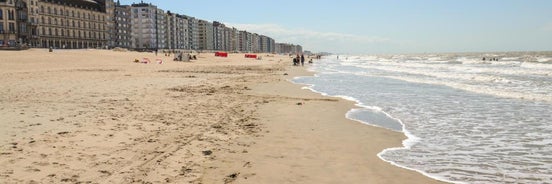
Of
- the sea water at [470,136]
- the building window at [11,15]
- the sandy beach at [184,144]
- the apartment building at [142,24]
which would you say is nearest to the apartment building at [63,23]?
the building window at [11,15]

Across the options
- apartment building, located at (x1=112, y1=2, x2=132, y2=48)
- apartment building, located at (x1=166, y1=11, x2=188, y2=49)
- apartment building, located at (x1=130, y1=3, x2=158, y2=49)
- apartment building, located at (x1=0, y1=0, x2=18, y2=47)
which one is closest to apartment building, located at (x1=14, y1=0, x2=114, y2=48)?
apartment building, located at (x1=0, y1=0, x2=18, y2=47)

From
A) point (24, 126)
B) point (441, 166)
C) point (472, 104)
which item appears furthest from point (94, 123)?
point (472, 104)

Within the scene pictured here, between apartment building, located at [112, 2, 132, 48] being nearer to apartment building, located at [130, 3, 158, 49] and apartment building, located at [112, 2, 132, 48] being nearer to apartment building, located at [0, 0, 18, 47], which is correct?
apartment building, located at [130, 3, 158, 49]

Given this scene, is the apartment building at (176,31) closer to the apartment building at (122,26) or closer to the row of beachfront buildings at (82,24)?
the row of beachfront buildings at (82,24)

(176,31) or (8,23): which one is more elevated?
(176,31)

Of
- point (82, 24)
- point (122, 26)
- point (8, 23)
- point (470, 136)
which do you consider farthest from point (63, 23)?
point (470, 136)

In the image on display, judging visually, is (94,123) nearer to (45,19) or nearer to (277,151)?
(277,151)

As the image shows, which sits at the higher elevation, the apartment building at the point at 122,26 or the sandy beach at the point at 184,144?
the apartment building at the point at 122,26

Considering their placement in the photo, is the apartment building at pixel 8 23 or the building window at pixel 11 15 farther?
the building window at pixel 11 15

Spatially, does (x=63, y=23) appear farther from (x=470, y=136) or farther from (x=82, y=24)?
(x=470, y=136)

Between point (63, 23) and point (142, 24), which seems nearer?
point (63, 23)

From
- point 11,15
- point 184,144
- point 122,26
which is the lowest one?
point 184,144

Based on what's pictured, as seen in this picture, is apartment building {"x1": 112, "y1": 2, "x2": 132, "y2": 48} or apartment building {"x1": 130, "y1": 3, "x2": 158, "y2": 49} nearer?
apartment building {"x1": 112, "y1": 2, "x2": 132, "y2": 48}

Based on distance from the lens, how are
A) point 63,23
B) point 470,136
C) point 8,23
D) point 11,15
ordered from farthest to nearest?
point 63,23
point 11,15
point 8,23
point 470,136
